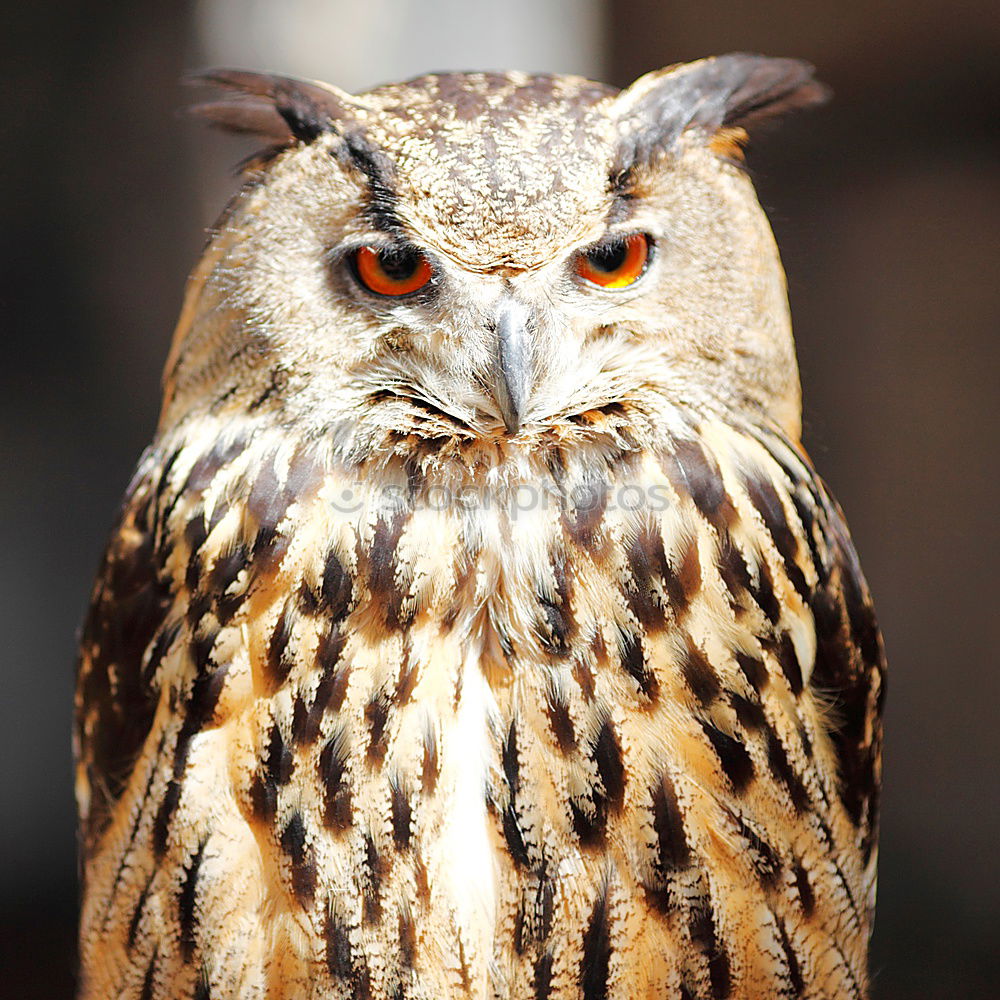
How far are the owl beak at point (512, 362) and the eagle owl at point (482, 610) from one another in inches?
0.7

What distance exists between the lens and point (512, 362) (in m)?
0.71

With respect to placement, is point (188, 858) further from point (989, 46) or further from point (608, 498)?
point (989, 46)

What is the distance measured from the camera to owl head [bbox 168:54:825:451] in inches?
27.8

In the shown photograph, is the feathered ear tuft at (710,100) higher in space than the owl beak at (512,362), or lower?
higher

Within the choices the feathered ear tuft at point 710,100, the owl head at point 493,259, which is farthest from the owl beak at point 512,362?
the feathered ear tuft at point 710,100

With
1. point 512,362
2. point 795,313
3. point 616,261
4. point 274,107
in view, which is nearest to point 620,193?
point 616,261

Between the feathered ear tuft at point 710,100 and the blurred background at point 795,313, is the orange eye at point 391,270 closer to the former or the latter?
the feathered ear tuft at point 710,100

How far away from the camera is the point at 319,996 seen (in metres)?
0.79

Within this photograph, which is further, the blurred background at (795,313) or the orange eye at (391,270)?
the blurred background at (795,313)

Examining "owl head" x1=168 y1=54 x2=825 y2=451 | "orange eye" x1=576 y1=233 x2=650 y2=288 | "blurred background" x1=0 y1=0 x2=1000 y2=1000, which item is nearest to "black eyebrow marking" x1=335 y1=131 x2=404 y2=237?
"owl head" x1=168 y1=54 x2=825 y2=451

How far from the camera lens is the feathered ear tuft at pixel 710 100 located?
748 mm

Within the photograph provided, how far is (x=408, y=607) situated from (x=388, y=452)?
0.40 feet

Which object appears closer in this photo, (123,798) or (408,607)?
(408,607)

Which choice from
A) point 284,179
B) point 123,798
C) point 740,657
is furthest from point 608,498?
point 123,798
